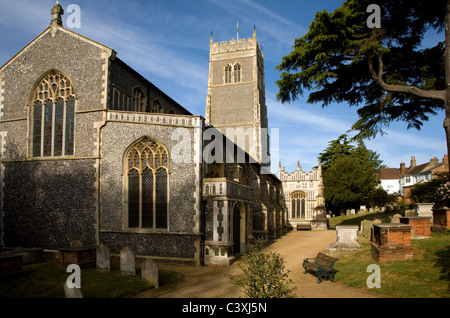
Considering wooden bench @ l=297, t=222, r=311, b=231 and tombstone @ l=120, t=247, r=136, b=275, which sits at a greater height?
tombstone @ l=120, t=247, r=136, b=275

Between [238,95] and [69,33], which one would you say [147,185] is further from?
[238,95]

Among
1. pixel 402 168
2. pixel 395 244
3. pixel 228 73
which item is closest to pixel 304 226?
pixel 228 73

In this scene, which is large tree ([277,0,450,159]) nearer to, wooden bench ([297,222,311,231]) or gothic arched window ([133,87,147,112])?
gothic arched window ([133,87,147,112])

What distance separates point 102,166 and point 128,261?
219 inches

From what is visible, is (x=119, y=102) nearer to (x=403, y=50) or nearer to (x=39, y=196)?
(x=39, y=196)

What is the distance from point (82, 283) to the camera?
1048cm

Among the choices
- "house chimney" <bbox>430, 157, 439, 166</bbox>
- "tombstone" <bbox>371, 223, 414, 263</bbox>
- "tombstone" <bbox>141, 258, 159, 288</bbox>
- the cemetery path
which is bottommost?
the cemetery path

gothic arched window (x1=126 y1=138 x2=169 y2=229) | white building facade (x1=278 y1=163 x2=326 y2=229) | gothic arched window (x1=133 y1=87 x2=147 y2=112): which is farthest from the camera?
white building facade (x1=278 y1=163 x2=326 y2=229)

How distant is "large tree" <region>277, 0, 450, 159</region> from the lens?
1451cm

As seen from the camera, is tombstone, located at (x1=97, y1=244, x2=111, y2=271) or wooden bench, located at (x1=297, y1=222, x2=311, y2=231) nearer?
tombstone, located at (x1=97, y1=244, x2=111, y2=271)

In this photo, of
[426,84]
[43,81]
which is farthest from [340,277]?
[43,81]

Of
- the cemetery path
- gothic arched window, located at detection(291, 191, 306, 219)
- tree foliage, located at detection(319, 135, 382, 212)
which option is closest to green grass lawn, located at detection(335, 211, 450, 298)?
the cemetery path

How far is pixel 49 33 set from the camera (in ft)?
57.0

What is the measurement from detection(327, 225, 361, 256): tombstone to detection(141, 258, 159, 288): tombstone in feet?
25.3
